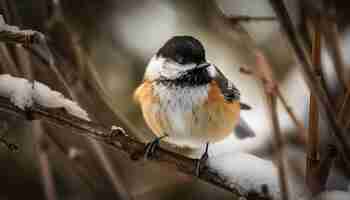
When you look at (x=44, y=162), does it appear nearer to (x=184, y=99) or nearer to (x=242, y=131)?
(x=184, y=99)

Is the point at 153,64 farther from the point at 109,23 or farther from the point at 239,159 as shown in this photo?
the point at 109,23

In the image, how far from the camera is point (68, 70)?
5.46 feet

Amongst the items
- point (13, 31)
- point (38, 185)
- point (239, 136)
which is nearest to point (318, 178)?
point (13, 31)

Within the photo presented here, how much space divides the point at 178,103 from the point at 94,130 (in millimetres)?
628

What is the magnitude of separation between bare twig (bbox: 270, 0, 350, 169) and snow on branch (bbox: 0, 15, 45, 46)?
545mm

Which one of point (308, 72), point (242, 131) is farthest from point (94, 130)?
point (242, 131)

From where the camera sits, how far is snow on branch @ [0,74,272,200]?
4.39ft

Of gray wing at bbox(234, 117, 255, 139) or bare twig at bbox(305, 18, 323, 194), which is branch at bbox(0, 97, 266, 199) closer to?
bare twig at bbox(305, 18, 323, 194)

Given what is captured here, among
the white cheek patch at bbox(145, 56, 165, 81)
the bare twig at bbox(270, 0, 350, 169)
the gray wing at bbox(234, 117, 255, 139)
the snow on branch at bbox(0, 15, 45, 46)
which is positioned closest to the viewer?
the bare twig at bbox(270, 0, 350, 169)

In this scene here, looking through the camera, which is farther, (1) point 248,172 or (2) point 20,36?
(1) point 248,172

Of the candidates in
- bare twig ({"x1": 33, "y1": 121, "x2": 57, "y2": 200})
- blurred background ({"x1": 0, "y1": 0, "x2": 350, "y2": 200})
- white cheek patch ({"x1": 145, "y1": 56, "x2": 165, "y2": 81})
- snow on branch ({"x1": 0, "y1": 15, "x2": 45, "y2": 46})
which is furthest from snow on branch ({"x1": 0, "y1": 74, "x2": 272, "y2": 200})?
blurred background ({"x1": 0, "y1": 0, "x2": 350, "y2": 200})

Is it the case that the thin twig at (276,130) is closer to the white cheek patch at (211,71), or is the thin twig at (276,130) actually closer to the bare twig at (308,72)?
the bare twig at (308,72)

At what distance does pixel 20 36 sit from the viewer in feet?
3.56

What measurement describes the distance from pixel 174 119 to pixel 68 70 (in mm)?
466
